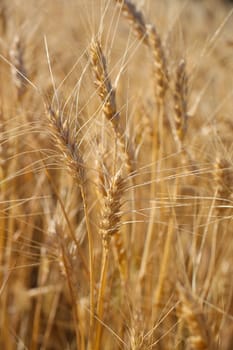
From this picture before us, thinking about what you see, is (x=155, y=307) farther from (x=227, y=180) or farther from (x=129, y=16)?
(x=129, y=16)

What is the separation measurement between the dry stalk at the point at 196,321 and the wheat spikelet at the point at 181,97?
54 cm

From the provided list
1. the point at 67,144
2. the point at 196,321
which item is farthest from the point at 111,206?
the point at 196,321

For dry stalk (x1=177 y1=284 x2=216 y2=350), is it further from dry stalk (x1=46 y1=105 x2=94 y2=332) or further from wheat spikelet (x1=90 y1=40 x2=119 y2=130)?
wheat spikelet (x1=90 y1=40 x2=119 y2=130)

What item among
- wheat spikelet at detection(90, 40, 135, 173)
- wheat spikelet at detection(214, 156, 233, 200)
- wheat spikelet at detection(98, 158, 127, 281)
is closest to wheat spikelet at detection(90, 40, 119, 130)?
wheat spikelet at detection(90, 40, 135, 173)

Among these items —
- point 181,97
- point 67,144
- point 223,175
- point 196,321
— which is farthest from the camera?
point 181,97

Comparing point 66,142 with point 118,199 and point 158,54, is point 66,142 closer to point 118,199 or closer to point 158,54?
point 118,199

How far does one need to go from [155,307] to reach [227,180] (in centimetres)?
35

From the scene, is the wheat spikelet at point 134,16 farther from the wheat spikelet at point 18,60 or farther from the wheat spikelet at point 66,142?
the wheat spikelet at point 66,142

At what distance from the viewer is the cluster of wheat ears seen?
2.85 ft

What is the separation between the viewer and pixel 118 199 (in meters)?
0.84

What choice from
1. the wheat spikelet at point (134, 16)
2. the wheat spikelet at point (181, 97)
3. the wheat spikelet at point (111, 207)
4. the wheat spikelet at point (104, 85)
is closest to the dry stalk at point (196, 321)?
the wheat spikelet at point (111, 207)

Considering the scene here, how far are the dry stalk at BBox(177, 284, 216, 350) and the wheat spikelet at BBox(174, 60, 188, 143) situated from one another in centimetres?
54

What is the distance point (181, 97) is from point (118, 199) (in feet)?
1.32

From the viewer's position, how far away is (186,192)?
1.50 meters
